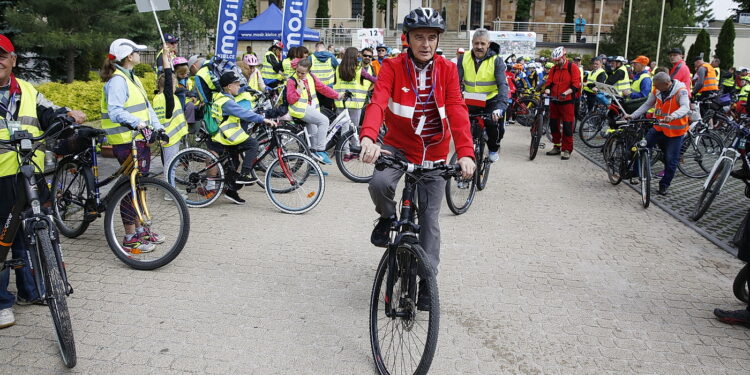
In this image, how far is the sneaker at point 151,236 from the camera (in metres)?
5.34

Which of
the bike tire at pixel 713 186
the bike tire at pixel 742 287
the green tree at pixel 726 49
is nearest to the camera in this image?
the bike tire at pixel 742 287

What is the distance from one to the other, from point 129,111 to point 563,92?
8.27 m

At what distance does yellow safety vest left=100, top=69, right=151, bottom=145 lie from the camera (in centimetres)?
569

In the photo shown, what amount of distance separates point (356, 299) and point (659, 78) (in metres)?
6.20

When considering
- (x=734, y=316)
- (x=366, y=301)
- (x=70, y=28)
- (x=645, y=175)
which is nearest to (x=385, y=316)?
(x=366, y=301)

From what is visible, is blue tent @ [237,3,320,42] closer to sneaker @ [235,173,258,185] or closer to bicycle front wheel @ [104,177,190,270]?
sneaker @ [235,173,258,185]

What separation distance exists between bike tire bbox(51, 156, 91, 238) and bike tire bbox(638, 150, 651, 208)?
684cm

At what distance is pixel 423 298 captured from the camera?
11.0 feet

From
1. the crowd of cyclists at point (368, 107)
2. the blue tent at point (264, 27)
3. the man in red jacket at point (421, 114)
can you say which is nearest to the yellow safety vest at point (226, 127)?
the crowd of cyclists at point (368, 107)

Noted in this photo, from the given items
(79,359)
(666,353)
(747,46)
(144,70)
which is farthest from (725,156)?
(747,46)

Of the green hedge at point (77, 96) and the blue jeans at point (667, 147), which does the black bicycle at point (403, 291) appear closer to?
the blue jeans at point (667, 147)

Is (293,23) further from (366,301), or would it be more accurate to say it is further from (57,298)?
(57,298)

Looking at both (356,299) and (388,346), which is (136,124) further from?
Answer: (388,346)

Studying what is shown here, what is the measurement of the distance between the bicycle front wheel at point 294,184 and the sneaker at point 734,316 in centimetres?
445
